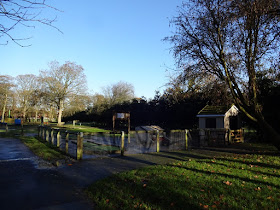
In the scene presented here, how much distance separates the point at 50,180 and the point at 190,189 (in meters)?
3.62

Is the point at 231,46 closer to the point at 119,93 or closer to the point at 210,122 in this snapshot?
the point at 210,122

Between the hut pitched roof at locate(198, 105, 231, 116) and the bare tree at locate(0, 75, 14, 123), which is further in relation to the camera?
the bare tree at locate(0, 75, 14, 123)

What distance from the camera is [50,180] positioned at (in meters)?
5.67

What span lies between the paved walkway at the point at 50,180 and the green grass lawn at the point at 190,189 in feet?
1.60

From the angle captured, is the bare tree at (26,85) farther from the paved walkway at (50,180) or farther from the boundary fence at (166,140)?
the paved walkway at (50,180)

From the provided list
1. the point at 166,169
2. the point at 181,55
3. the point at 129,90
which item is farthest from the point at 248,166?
the point at 129,90

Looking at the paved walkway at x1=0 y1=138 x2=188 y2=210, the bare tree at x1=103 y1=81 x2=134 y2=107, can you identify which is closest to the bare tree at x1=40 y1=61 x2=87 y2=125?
the bare tree at x1=103 y1=81 x2=134 y2=107

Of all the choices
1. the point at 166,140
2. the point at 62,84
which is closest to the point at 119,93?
the point at 62,84

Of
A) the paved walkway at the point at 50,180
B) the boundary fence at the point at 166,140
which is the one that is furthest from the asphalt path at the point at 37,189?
the boundary fence at the point at 166,140

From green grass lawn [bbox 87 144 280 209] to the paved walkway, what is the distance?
1.60 ft

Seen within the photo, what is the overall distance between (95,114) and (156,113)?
17.9 meters

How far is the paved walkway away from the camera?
4152mm

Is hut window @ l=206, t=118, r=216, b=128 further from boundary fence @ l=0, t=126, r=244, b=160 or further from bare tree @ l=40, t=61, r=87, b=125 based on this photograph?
bare tree @ l=40, t=61, r=87, b=125

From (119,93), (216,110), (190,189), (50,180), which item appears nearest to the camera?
(190,189)
